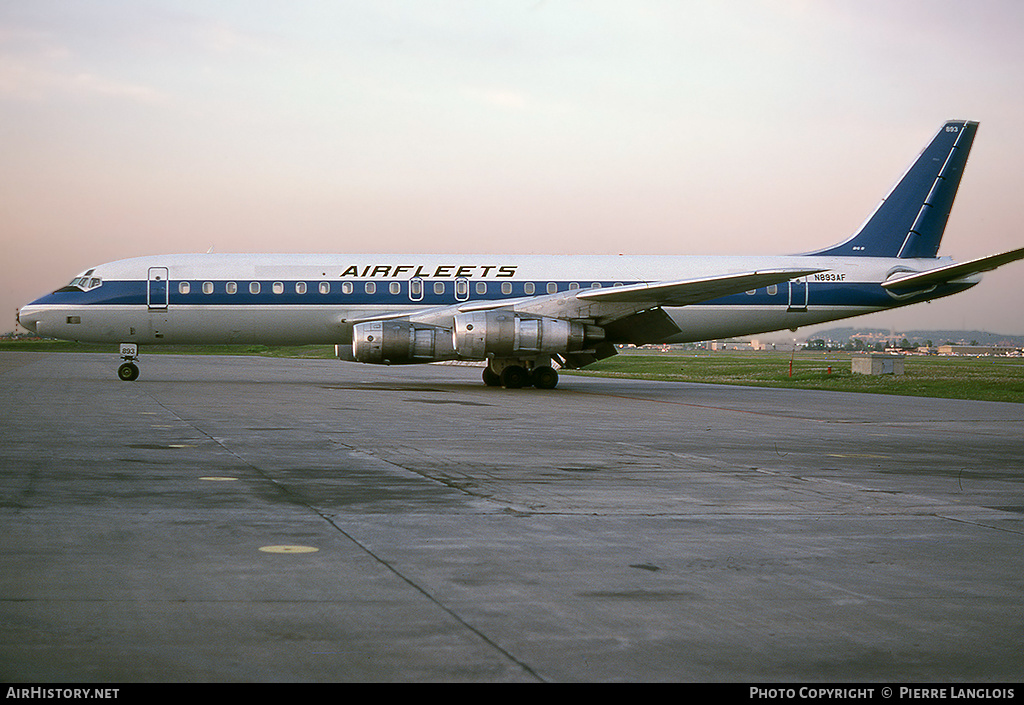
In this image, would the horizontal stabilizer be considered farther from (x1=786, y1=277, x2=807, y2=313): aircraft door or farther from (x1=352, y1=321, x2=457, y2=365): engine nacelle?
(x1=786, y1=277, x2=807, y2=313): aircraft door

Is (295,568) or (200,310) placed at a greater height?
(200,310)

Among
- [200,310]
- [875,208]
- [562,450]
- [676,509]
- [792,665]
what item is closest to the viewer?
[792,665]

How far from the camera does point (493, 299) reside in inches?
1064

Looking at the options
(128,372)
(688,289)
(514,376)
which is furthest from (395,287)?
(688,289)

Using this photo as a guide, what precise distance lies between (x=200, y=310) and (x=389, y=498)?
64.6ft

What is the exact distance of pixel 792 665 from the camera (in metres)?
4.01

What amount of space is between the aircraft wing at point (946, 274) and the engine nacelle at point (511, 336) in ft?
32.5

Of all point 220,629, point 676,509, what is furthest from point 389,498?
point 220,629

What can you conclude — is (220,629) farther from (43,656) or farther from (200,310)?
(200,310)

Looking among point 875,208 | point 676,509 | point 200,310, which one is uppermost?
point 875,208

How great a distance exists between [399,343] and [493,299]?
12.5 ft

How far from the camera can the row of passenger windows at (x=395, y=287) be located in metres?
26.3

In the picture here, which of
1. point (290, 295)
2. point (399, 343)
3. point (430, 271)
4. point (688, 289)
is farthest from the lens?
Result: point (430, 271)

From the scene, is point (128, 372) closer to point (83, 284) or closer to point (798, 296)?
point (83, 284)
